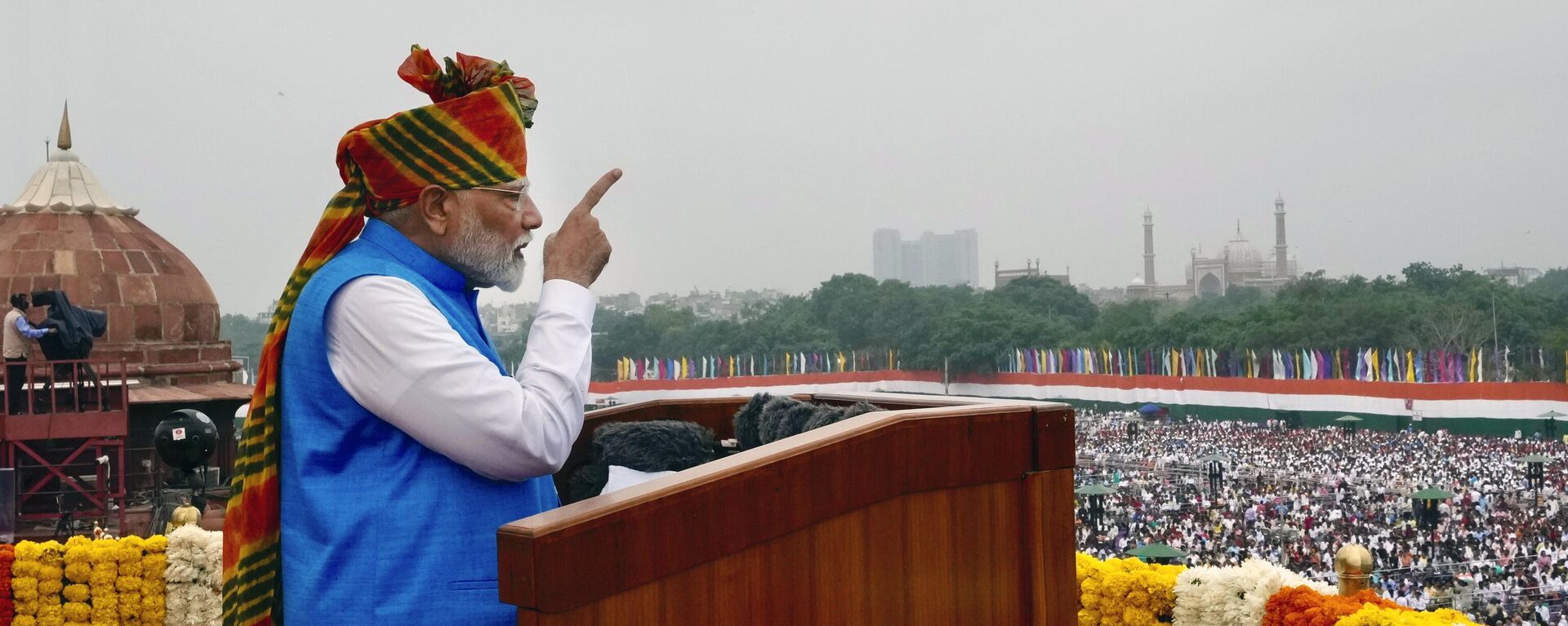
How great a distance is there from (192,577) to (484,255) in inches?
128

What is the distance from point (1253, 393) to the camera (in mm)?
37812

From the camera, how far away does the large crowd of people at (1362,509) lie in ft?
45.6

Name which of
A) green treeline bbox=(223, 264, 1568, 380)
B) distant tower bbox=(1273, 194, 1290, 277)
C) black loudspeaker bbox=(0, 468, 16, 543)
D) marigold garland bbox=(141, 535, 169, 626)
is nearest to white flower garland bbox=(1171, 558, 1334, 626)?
marigold garland bbox=(141, 535, 169, 626)

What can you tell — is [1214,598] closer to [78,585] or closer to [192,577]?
[192,577]

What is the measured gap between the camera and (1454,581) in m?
13.8

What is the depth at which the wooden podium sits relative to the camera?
1041 mm

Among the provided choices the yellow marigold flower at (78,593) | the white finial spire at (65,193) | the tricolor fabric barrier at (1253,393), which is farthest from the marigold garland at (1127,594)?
the tricolor fabric barrier at (1253,393)

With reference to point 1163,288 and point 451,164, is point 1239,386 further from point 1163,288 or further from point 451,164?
point 1163,288

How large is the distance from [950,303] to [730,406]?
2163 inches

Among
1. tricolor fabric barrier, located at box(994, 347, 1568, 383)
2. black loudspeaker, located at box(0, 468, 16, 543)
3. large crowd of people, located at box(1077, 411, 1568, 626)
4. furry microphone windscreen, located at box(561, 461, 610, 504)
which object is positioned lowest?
large crowd of people, located at box(1077, 411, 1568, 626)

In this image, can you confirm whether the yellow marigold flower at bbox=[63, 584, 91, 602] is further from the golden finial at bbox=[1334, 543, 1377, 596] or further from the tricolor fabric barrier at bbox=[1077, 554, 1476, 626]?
the golden finial at bbox=[1334, 543, 1377, 596]

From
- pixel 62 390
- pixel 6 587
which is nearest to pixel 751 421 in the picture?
pixel 6 587

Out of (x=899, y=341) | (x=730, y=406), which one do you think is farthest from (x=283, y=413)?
(x=899, y=341)

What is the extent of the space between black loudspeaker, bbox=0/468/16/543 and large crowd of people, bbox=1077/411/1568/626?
710cm
